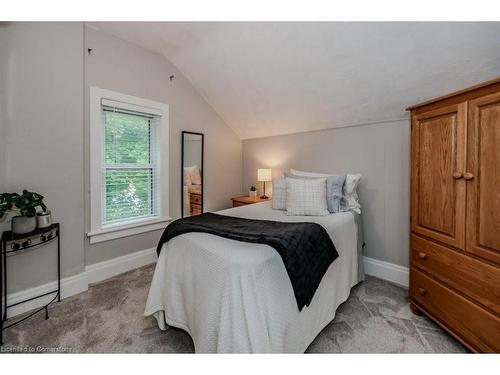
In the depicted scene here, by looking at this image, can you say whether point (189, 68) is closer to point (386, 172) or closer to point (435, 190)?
point (386, 172)

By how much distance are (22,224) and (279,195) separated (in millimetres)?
2217

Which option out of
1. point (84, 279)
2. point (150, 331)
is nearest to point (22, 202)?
point (84, 279)

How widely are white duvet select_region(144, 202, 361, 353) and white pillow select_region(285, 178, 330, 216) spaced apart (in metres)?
0.41

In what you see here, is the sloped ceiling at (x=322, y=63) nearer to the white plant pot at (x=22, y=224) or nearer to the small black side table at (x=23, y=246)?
the white plant pot at (x=22, y=224)

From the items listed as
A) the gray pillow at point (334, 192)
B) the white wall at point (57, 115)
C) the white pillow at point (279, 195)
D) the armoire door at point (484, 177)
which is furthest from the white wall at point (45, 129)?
the armoire door at point (484, 177)

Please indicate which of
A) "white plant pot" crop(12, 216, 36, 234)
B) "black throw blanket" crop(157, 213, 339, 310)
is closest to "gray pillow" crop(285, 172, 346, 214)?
"black throw blanket" crop(157, 213, 339, 310)

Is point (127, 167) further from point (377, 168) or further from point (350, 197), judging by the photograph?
point (377, 168)

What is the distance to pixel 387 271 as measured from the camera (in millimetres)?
2465

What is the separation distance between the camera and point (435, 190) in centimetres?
163

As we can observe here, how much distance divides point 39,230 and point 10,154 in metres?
0.64

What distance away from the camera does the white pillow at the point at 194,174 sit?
323 centimetres

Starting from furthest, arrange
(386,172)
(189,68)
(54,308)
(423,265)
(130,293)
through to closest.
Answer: (189,68), (386,172), (130,293), (54,308), (423,265)

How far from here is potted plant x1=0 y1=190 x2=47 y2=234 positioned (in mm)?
1663
